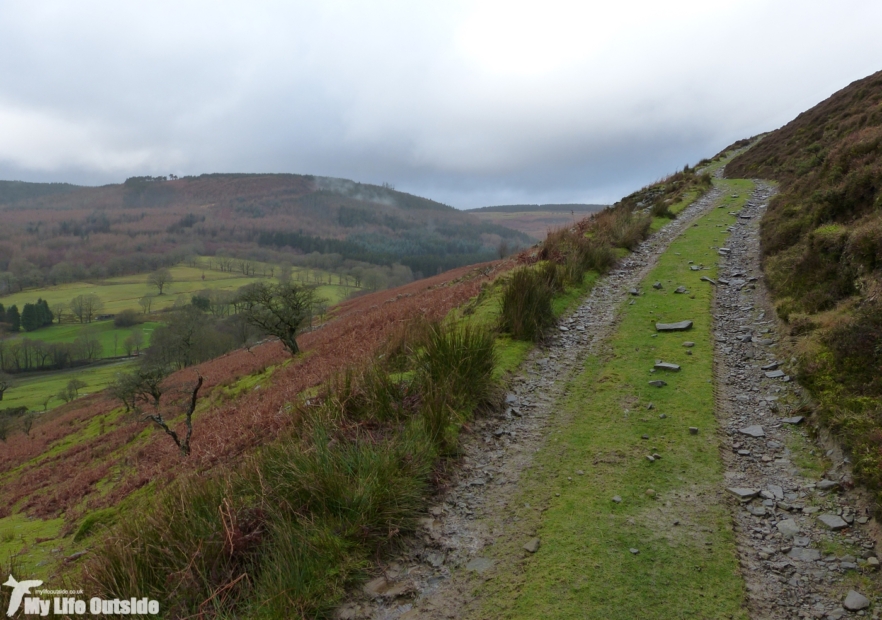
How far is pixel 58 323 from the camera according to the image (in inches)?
→ 4218

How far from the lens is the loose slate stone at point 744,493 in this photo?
457 centimetres

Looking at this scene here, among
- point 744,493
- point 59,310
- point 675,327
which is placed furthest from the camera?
point 59,310

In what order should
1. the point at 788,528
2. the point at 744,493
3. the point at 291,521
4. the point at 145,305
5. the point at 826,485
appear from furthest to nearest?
the point at 145,305
the point at 744,493
the point at 826,485
the point at 291,521
the point at 788,528

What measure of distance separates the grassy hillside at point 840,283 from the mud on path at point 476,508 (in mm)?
3186

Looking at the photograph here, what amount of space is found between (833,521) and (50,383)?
92.4 metres

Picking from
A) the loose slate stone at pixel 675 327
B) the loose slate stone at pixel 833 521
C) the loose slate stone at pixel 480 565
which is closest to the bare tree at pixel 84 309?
the loose slate stone at pixel 675 327

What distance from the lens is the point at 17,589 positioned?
403 centimetres

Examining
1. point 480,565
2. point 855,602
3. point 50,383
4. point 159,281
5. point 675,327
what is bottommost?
point 50,383

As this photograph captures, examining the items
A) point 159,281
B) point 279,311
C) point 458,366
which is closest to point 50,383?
point 159,281

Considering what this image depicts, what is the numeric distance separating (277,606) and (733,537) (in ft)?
12.9

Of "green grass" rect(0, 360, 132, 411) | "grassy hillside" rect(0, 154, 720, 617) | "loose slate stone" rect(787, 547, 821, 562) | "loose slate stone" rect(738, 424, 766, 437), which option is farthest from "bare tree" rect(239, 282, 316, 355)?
"green grass" rect(0, 360, 132, 411)

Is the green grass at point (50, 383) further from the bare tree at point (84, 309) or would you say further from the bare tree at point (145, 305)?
the bare tree at point (145, 305)

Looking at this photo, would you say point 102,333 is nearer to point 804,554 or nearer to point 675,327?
point 675,327

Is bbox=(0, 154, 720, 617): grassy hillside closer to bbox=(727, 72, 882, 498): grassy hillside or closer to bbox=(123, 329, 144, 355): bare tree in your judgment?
bbox=(727, 72, 882, 498): grassy hillside
